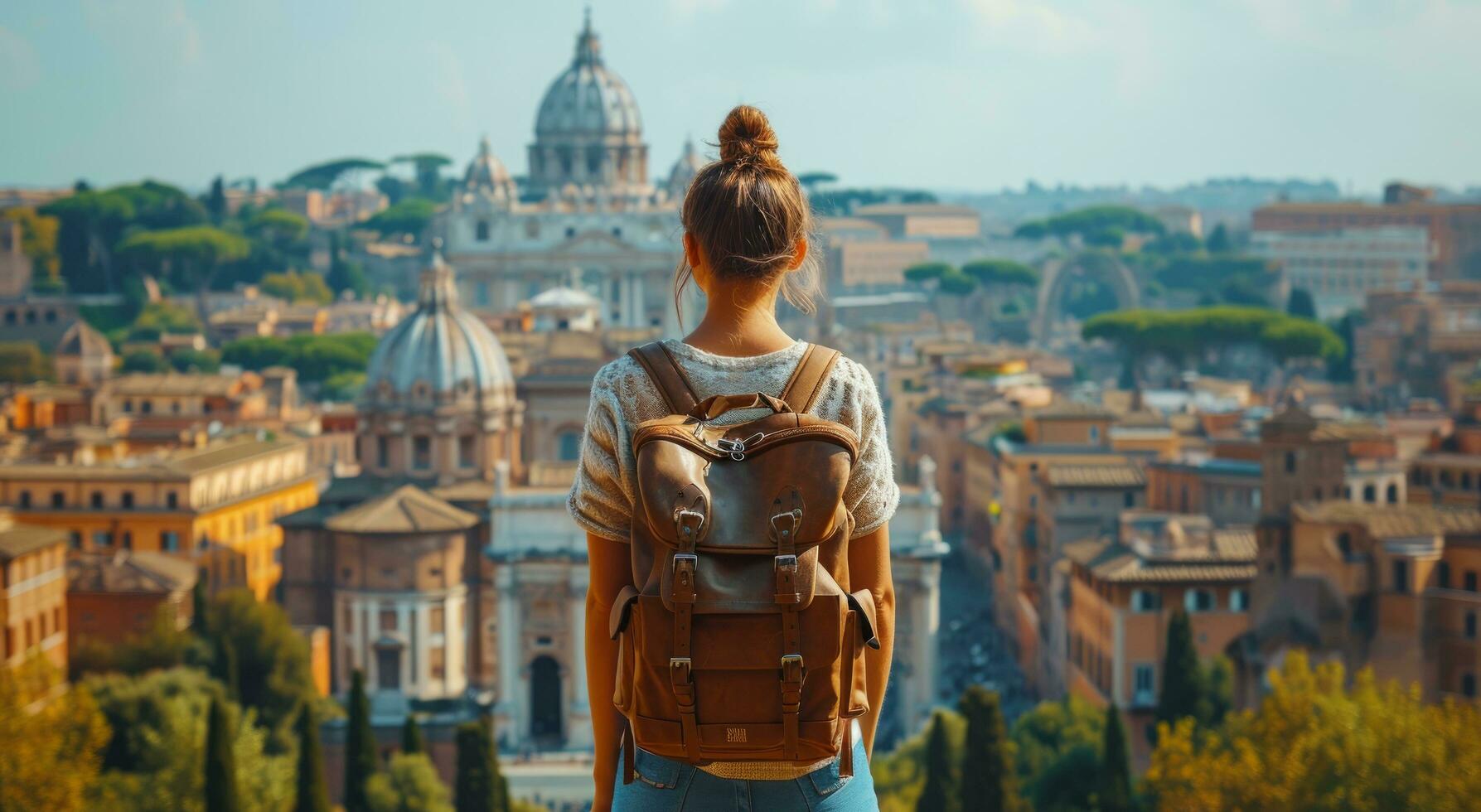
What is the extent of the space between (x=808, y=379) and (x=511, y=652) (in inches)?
825

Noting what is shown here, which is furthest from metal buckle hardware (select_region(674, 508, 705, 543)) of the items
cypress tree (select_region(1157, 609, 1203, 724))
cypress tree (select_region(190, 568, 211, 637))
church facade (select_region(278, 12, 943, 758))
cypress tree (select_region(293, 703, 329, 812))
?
cypress tree (select_region(190, 568, 211, 637))

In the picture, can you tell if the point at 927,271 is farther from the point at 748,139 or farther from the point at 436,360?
the point at 748,139

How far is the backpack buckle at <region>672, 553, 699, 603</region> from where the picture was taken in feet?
7.79

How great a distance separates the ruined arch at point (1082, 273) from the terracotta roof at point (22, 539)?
4895cm

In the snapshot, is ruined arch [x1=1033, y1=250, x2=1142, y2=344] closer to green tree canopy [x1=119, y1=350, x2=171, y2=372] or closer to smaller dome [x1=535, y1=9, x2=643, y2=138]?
smaller dome [x1=535, y1=9, x2=643, y2=138]

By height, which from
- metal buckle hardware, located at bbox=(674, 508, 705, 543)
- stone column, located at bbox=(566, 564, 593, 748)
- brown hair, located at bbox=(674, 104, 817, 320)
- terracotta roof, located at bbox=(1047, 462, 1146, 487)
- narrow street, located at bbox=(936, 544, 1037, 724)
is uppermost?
brown hair, located at bbox=(674, 104, 817, 320)

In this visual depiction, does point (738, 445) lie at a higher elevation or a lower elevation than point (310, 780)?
higher

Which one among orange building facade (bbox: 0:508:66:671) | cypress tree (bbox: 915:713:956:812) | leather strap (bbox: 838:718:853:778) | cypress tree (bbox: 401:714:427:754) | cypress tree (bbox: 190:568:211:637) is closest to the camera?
leather strap (bbox: 838:718:853:778)

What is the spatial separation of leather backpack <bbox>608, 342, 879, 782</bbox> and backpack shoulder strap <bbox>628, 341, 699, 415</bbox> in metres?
0.07

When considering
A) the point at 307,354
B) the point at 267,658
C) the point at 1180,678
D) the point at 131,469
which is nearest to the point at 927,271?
the point at 307,354

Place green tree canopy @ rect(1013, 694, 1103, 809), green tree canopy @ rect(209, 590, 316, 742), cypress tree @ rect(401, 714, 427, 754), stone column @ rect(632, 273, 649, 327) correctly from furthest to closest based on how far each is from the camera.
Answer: stone column @ rect(632, 273, 649, 327) < green tree canopy @ rect(209, 590, 316, 742) < cypress tree @ rect(401, 714, 427, 754) < green tree canopy @ rect(1013, 694, 1103, 809)

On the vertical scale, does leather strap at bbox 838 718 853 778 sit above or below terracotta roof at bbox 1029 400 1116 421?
above

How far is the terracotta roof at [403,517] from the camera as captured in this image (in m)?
23.7

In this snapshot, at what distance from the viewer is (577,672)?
23.1 meters
